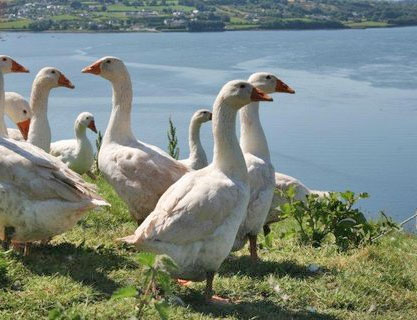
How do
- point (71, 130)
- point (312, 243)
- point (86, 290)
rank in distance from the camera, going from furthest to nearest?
point (71, 130), point (312, 243), point (86, 290)

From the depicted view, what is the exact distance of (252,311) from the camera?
616cm

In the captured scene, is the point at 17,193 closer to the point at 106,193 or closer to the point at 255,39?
the point at 106,193

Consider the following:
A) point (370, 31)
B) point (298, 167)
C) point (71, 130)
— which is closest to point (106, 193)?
point (298, 167)

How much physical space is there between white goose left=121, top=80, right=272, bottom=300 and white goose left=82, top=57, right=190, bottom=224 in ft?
4.75

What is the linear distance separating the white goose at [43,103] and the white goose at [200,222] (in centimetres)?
414

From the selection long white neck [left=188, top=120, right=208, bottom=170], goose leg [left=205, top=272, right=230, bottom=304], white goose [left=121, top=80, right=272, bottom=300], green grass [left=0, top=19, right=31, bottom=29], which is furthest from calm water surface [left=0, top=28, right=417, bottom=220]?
goose leg [left=205, top=272, right=230, bottom=304]

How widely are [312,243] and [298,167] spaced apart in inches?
500

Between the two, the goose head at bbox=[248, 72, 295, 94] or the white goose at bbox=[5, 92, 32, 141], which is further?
the white goose at bbox=[5, 92, 32, 141]

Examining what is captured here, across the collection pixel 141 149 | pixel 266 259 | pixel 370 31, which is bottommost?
pixel 370 31

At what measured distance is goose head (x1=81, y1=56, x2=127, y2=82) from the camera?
8969 mm

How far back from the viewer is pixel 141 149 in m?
8.50

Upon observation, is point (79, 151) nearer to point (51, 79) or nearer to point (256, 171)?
point (51, 79)

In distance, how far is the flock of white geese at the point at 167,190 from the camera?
20.5 feet

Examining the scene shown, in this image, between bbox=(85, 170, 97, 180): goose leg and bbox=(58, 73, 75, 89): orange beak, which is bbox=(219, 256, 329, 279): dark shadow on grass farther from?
bbox=(85, 170, 97, 180): goose leg
